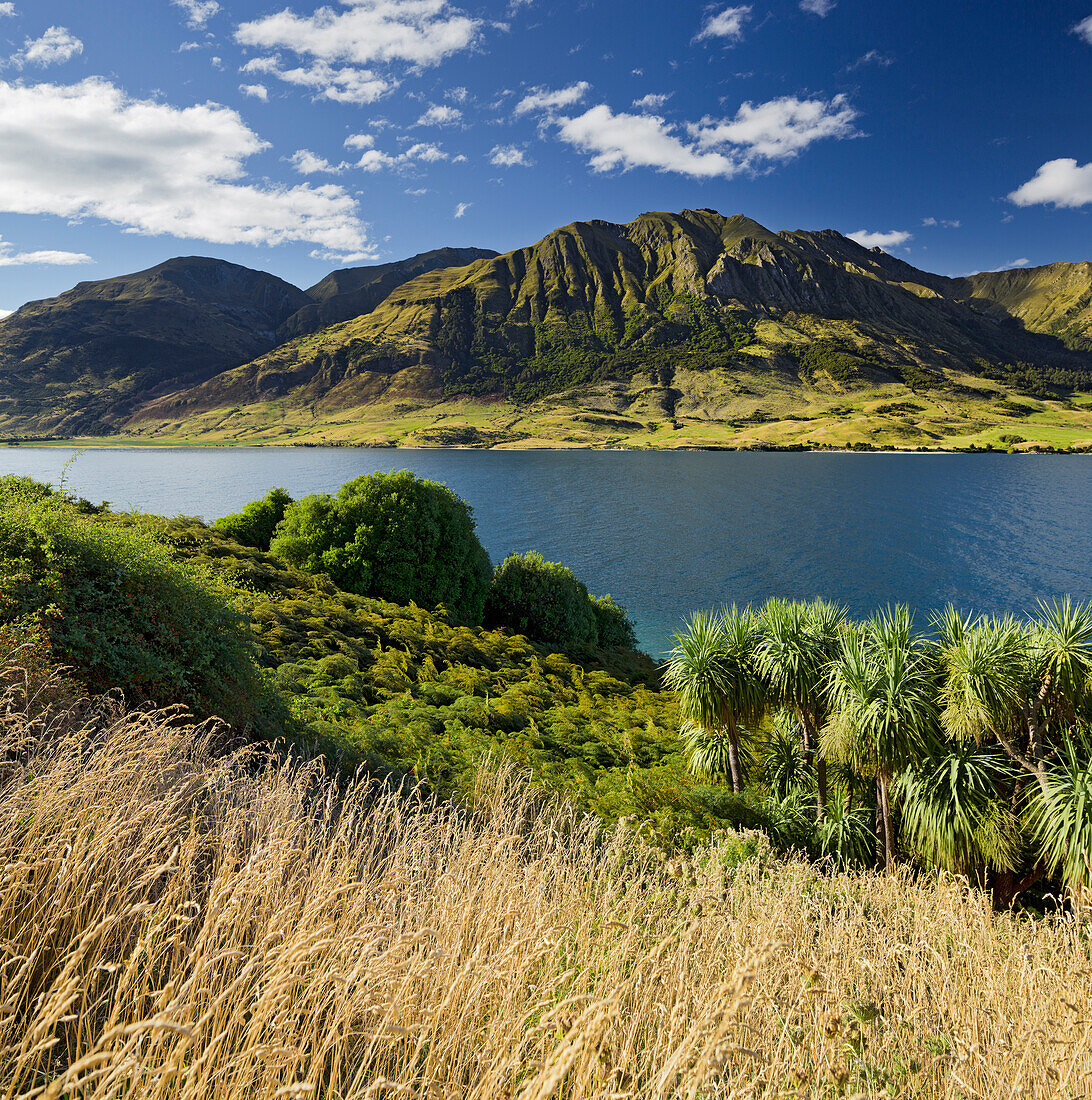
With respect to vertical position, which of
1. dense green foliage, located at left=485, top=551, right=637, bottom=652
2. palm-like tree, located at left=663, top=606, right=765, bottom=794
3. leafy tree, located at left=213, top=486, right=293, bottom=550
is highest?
leafy tree, located at left=213, top=486, right=293, bottom=550

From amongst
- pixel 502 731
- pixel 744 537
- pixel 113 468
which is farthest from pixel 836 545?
pixel 113 468

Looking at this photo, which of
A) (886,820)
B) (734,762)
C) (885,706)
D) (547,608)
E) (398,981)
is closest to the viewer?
(398,981)

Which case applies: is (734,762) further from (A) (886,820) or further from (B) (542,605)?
(B) (542,605)

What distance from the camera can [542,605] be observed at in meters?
36.2

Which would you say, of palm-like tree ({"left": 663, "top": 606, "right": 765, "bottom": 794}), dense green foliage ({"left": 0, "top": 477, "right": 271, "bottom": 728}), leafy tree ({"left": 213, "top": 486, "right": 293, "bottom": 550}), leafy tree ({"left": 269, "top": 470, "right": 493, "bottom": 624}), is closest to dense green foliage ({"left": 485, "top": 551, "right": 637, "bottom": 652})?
leafy tree ({"left": 269, "top": 470, "right": 493, "bottom": 624})

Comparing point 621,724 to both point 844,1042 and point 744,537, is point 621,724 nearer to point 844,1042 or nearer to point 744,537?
point 844,1042

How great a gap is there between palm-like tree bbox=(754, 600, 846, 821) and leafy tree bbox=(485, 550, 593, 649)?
20.0 meters

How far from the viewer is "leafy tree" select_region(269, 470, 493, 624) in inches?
1314

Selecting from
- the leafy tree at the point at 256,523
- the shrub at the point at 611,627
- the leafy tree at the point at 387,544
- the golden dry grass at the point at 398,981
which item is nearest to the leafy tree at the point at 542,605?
the shrub at the point at 611,627

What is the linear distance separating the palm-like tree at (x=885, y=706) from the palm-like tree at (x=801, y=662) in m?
0.79

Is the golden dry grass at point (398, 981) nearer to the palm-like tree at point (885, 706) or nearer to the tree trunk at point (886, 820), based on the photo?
the palm-like tree at point (885, 706)

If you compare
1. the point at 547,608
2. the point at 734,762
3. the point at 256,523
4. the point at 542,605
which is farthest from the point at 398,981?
the point at 256,523

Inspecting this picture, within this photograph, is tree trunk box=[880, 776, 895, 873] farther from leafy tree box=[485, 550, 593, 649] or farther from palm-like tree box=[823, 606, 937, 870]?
leafy tree box=[485, 550, 593, 649]

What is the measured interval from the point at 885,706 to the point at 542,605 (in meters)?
25.5
